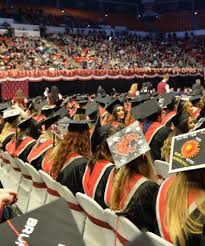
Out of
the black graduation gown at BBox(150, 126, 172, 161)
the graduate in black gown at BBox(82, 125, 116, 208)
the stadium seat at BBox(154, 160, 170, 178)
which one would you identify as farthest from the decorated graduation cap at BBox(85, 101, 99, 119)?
the graduate in black gown at BBox(82, 125, 116, 208)

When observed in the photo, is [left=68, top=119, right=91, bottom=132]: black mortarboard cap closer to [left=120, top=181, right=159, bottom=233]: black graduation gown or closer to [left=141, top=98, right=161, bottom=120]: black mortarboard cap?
[left=120, top=181, right=159, bottom=233]: black graduation gown

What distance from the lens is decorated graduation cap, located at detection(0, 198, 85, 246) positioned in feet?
4.61

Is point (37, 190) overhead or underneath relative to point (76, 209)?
underneath

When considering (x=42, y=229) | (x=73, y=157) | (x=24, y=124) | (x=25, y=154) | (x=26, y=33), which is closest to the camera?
(x=42, y=229)

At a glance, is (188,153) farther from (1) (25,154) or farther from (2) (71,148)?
(1) (25,154)

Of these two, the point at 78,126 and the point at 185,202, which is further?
the point at 78,126

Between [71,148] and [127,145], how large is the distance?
1.00 meters

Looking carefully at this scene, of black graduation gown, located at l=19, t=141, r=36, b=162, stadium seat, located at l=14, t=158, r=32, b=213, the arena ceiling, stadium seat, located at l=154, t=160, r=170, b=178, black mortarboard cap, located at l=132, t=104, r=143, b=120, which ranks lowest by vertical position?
stadium seat, located at l=14, t=158, r=32, b=213

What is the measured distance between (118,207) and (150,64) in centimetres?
2511

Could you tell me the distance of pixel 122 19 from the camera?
3722cm

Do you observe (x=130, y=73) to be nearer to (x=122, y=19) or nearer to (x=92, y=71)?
(x=92, y=71)

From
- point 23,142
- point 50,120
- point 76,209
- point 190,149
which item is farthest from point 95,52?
point 190,149

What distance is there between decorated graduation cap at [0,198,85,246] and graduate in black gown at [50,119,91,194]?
2400 mm

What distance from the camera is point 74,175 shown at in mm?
4020
